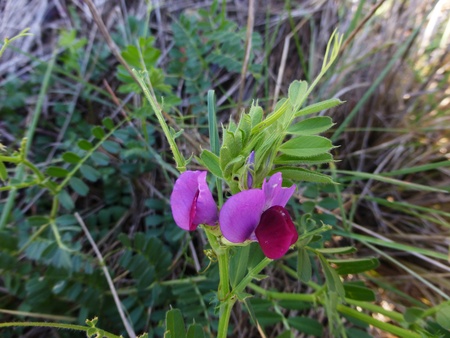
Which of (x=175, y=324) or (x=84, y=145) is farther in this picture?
(x=84, y=145)

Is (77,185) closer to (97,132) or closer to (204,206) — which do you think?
(97,132)

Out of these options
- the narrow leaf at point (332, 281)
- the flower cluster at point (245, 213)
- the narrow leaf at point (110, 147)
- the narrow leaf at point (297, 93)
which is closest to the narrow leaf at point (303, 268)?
the narrow leaf at point (332, 281)

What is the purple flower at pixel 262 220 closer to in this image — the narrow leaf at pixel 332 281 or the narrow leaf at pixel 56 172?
the narrow leaf at pixel 332 281

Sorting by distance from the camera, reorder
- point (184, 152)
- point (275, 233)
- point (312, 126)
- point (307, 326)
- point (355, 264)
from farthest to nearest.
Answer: point (184, 152) < point (307, 326) < point (355, 264) < point (312, 126) < point (275, 233)

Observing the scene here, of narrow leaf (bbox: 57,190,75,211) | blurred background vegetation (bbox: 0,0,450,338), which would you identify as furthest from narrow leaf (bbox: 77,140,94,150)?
narrow leaf (bbox: 57,190,75,211)

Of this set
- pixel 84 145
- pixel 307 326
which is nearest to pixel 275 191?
pixel 307 326
